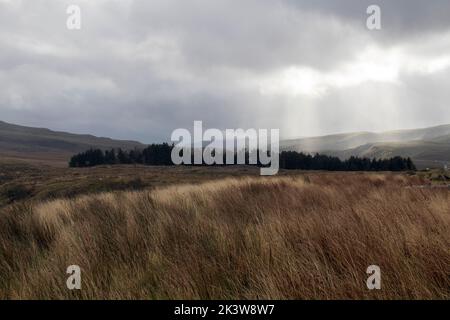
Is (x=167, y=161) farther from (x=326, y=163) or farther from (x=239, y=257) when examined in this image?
(x=239, y=257)

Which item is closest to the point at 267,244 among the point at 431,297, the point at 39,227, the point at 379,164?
the point at 431,297

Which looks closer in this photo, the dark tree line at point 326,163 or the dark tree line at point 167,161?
the dark tree line at point 326,163

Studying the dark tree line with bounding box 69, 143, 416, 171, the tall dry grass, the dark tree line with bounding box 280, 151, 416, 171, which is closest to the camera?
the tall dry grass

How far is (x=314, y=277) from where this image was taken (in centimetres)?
291

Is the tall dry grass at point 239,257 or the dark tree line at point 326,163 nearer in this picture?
the tall dry grass at point 239,257

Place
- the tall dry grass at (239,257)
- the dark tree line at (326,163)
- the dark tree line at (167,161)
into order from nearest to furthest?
the tall dry grass at (239,257) → the dark tree line at (326,163) → the dark tree line at (167,161)

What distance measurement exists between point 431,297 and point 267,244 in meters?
1.40

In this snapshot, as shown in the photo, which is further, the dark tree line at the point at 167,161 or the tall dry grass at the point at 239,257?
the dark tree line at the point at 167,161

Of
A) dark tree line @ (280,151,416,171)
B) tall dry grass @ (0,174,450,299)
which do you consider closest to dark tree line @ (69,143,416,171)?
dark tree line @ (280,151,416,171)

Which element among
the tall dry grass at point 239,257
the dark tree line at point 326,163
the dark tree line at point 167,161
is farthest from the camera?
the dark tree line at point 167,161

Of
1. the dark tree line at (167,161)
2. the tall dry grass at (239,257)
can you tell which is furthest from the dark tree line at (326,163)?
the tall dry grass at (239,257)

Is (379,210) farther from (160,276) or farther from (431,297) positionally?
(160,276)

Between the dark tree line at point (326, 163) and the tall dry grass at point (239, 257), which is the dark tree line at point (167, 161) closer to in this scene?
the dark tree line at point (326, 163)

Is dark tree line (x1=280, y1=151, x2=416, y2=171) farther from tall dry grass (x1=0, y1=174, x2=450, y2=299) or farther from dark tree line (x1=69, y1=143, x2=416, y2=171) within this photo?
tall dry grass (x1=0, y1=174, x2=450, y2=299)
